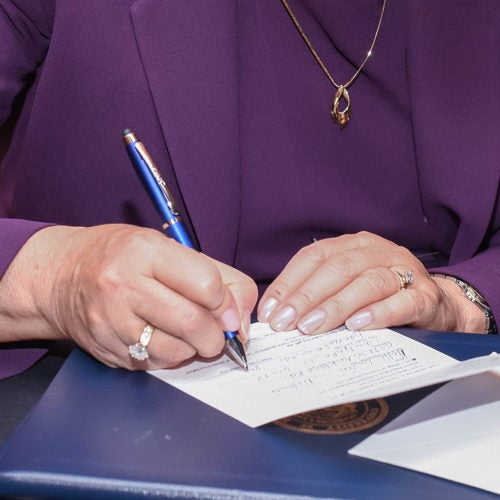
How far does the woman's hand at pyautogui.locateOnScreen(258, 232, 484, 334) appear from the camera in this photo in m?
0.76

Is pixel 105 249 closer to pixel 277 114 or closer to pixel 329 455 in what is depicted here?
pixel 329 455

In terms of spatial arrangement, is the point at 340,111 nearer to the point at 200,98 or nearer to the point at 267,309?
the point at 200,98

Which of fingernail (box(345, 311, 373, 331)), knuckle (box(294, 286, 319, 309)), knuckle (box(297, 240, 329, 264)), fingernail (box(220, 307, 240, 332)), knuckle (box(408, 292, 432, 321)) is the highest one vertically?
fingernail (box(220, 307, 240, 332))

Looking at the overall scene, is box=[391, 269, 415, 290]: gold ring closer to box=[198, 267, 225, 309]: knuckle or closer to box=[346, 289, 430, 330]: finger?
box=[346, 289, 430, 330]: finger

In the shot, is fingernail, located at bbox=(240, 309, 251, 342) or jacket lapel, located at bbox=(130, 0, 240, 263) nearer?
fingernail, located at bbox=(240, 309, 251, 342)

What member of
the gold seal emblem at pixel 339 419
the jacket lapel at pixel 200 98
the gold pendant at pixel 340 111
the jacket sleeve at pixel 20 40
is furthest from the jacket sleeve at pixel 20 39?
the gold seal emblem at pixel 339 419

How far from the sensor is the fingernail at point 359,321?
763 millimetres

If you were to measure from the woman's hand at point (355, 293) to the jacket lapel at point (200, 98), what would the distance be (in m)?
0.15

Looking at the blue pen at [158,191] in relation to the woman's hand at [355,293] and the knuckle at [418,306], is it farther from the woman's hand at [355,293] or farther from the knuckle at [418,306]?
the knuckle at [418,306]

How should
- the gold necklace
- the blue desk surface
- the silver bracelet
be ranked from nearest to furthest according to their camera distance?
1. the blue desk surface
2. the silver bracelet
3. the gold necklace

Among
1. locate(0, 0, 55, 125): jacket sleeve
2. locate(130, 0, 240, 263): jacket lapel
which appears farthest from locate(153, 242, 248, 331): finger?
locate(0, 0, 55, 125): jacket sleeve

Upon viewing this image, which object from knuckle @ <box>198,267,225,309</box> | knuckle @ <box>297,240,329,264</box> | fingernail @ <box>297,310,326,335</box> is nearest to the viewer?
knuckle @ <box>198,267,225,309</box>

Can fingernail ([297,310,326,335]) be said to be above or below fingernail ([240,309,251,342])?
below

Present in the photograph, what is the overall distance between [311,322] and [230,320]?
0.34ft
